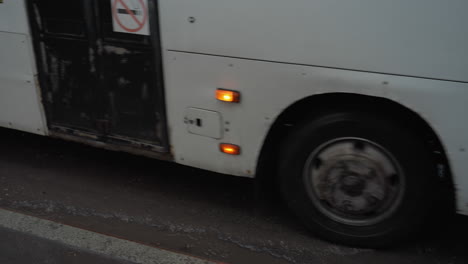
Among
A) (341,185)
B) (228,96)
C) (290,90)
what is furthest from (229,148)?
(341,185)

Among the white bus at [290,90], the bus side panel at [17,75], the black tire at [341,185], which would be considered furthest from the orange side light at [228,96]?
the bus side panel at [17,75]

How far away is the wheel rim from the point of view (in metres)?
2.92

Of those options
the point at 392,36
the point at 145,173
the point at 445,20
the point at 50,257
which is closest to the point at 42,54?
the point at 145,173

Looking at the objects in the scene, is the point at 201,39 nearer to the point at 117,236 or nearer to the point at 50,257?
the point at 117,236

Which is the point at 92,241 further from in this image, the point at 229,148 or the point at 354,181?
the point at 354,181

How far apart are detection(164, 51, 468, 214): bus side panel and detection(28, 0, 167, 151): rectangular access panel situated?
177 mm

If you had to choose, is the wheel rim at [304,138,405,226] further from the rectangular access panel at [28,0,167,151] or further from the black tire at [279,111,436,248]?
the rectangular access panel at [28,0,167,151]

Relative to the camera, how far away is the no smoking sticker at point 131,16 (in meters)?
3.22

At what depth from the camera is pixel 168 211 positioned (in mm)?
3660

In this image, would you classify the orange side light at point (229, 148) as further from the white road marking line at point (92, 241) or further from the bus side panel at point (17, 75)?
the bus side panel at point (17, 75)

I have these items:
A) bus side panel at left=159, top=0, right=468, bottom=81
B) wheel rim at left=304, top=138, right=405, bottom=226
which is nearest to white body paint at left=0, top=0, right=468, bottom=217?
bus side panel at left=159, top=0, right=468, bottom=81

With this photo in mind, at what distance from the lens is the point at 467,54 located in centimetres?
245

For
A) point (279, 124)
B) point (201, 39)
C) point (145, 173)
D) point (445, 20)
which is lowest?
point (145, 173)

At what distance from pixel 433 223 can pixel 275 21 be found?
1.78m
